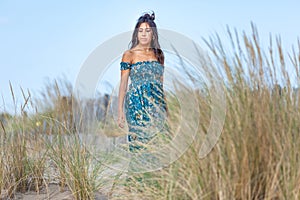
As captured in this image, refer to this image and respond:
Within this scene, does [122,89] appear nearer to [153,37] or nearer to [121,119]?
[121,119]

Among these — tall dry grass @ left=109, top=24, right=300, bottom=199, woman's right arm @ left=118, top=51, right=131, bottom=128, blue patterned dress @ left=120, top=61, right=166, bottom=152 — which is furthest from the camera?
woman's right arm @ left=118, top=51, right=131, bottom=128

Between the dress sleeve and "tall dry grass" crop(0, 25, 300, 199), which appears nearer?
"tall dry grass" crop(0, 25, 300, 199)

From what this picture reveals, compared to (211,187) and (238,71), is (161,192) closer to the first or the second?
(211,187)

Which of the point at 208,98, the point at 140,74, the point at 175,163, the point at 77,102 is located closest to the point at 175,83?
the point at 208,98

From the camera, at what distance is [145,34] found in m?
3.67

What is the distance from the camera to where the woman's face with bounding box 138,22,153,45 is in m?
3.66

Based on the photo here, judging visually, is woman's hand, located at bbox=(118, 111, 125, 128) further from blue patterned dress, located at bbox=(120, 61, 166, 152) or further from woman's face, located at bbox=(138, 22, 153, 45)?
woman's face, located at bbox=(138, 22, 153, 45)

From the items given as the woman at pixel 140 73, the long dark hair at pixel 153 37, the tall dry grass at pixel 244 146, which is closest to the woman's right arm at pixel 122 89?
the woman at pixel 140 73

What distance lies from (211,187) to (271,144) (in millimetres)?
387

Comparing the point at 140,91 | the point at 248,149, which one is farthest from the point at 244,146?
the point at 140,91

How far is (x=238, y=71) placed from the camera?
8.39 feet

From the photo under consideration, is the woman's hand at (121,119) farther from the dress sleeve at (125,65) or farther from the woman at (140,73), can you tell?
the dress sleeve at (125,65)

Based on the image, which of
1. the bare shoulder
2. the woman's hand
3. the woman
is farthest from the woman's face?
the woman's hand

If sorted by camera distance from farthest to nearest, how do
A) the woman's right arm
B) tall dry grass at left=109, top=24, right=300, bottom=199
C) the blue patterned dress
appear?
the woman's right arm < the blue patterned dress < tall dry grass at left=109, top=24, right=300, bottom=199
